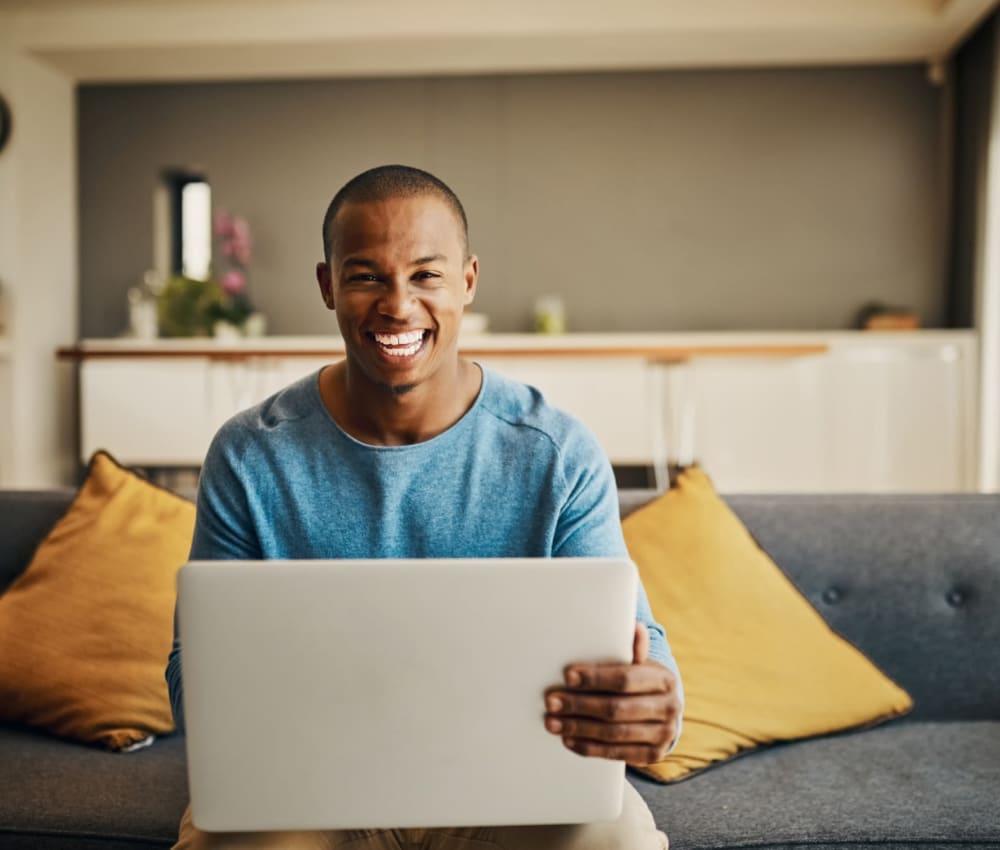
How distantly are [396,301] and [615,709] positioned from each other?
58 centimetres

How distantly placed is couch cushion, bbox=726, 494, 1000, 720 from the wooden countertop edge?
2459mm

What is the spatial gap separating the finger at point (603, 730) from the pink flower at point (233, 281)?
4.64 meters

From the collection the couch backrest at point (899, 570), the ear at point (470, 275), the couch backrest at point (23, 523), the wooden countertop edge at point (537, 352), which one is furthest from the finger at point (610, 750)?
the wooden countertop edge at point (537, 352)

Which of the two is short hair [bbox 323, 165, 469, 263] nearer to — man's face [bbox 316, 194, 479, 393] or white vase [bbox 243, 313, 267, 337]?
man's face [bbox 316, 194, 479, 393]

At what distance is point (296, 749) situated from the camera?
92cm

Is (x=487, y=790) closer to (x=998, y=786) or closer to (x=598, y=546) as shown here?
(x=598, y=546)

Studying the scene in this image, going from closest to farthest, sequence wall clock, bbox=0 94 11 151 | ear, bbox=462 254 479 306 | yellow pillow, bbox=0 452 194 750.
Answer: ear, bbox=462 254 479 306
yellow pillow, bbox=0 452 194 750
wall clock, bbox=0 94 11 151

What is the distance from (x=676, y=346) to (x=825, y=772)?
3.06 metres

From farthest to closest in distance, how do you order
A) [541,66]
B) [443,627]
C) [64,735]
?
[541,66]
[64,735]
[443,627]

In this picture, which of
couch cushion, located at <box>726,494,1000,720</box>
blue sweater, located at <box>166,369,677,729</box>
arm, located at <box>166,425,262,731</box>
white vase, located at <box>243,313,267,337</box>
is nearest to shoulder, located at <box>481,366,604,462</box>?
blue sweater, located at <box>166,369,677,729</box>

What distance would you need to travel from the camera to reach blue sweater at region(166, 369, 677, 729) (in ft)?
4.04

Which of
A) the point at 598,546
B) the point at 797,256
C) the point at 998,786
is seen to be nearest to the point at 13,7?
the point at 797,256

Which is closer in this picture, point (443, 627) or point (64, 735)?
point (443, 627)

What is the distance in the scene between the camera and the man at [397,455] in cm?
123
